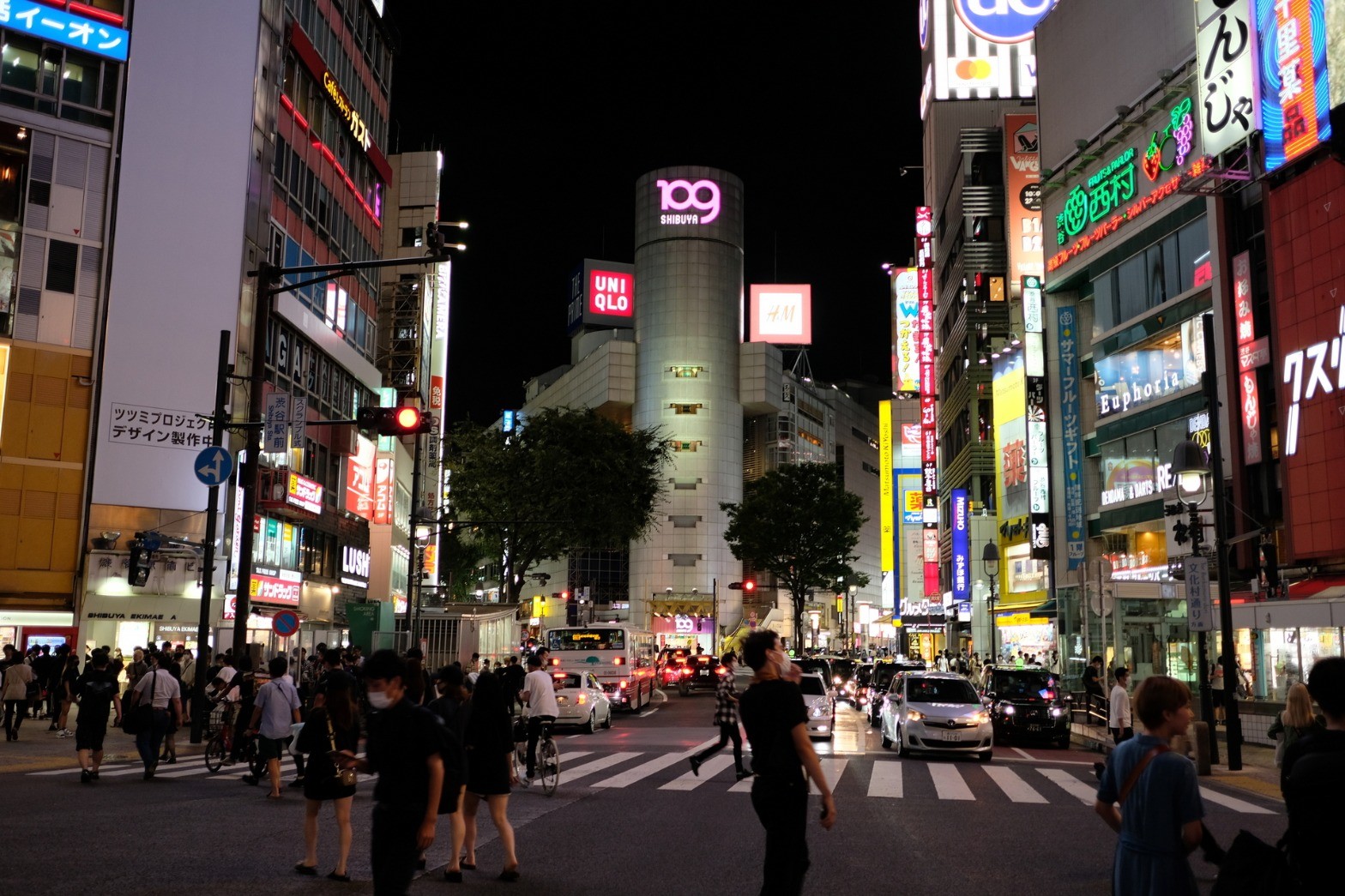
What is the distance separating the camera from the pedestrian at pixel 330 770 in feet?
33.2

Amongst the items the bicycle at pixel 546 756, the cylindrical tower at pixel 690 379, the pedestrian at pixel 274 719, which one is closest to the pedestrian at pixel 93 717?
the pedestrian at pixel 274 719

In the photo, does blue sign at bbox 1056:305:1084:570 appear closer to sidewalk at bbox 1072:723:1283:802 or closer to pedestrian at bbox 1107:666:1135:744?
sidewalk at bbox 1072:723:1283:802

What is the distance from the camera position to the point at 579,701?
97.5 feet

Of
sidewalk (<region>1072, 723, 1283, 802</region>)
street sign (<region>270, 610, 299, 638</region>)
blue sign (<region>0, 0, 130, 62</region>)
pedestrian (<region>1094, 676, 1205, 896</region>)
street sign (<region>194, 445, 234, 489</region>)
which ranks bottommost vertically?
sidewalk (<region>1072, 723, 1283, 802</region>)

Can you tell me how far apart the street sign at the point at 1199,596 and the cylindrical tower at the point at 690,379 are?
Answer: 83.0 meters

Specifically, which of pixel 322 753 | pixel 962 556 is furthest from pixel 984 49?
pixel 322 753

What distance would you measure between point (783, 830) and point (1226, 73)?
32.8 meters

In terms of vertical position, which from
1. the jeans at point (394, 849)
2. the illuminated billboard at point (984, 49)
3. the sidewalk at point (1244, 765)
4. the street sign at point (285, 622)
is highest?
the illuminated billboard at point (984, 49)

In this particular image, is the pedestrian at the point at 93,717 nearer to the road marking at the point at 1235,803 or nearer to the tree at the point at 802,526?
the road marking at the point at 1235,803

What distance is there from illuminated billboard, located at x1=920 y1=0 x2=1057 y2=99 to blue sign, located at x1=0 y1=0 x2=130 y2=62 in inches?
2243

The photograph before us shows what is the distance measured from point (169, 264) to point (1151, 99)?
108 feet

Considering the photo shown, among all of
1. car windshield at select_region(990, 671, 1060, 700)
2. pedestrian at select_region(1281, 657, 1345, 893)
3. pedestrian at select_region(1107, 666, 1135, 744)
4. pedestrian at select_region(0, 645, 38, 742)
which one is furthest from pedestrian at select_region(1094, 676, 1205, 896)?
pedestrian at select_region(0, 645, 38, 742)

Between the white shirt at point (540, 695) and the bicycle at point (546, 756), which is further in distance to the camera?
the white shirt at point (540, 695)

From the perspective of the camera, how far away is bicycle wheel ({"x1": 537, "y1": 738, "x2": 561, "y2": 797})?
653 inches
